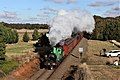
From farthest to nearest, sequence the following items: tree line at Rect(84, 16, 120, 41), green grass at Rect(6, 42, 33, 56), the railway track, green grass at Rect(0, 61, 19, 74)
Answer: tree line at Rect(84, 16, 120, 41) < green grass at Rect(6, 42, 33, 56) < green grass at Rect(0, 61, 19, 74) < the railway track

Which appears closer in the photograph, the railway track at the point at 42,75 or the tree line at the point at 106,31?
the railway track at the point at 42,75

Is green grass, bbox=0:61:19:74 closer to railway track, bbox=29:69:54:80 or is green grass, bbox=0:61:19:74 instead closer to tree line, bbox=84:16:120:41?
railway track, bbox=29:69:54:80

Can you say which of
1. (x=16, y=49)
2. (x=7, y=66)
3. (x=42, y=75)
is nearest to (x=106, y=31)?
(x=16, y=49)

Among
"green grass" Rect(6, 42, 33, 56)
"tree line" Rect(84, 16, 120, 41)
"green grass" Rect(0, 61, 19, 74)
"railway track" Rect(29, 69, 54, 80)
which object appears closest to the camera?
"railway track" Rect(29, 69, 54, 80)

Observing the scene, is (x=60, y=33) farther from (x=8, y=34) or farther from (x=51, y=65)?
(x=8, y=34)

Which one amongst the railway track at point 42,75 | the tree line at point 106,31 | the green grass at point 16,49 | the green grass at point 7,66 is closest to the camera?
the railway track at point 42,75

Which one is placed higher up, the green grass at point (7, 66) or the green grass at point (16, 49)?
the green grass at point (7, 66)

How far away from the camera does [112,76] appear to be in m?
33.5

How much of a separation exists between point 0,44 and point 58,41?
8.58 m

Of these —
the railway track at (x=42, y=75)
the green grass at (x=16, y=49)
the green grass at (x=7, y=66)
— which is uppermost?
the green grass at (x=7, y=66)

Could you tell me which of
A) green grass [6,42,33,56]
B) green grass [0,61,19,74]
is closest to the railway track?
green grass [0,61,19,74]

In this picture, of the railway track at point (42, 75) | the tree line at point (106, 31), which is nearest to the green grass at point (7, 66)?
the railway track at point (42, 75)

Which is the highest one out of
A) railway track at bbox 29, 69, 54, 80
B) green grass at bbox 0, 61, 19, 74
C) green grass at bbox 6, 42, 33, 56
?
green grass at bbox 0, 61, 19, 74

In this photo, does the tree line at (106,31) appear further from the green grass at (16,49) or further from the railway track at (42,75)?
the railway track at (42,75)
